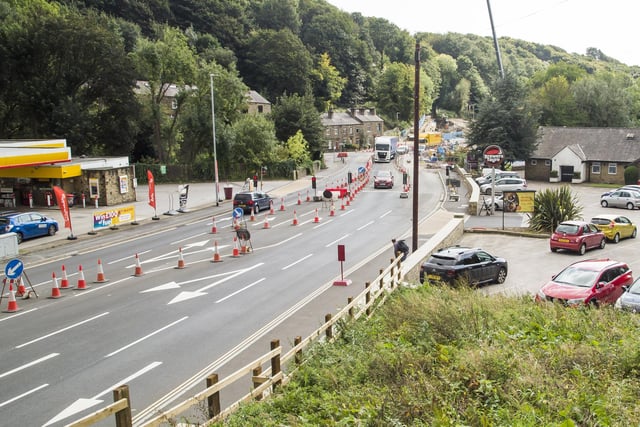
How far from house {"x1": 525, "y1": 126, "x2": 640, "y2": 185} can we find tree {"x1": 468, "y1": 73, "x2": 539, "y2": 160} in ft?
7.08

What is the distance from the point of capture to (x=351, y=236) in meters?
30.8

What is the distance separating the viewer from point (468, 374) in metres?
8.45

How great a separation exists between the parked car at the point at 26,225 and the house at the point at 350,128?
75.2 metres

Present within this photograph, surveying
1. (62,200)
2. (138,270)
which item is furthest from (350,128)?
(138,270)

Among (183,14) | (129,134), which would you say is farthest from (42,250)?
(183,14)

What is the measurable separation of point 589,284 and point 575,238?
950 cm

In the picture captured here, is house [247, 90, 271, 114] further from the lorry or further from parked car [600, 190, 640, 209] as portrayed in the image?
parked car [600, 190, 640, 209]

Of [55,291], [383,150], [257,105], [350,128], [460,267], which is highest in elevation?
[257,105]

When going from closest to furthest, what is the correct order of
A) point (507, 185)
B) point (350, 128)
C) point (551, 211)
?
1. point (551, 211)
2. point (507, 185)
3. point (350, 128)

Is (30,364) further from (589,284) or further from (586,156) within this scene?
(586,156)

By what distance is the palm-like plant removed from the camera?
103 ft

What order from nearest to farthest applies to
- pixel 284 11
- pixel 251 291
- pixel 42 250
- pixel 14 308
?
pixel 14 308, pixel 251 291, pixel 42 250, pixel 284 11

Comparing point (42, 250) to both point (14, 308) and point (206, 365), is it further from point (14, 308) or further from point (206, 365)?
point (206, 365)

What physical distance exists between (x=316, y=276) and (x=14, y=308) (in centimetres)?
1003
